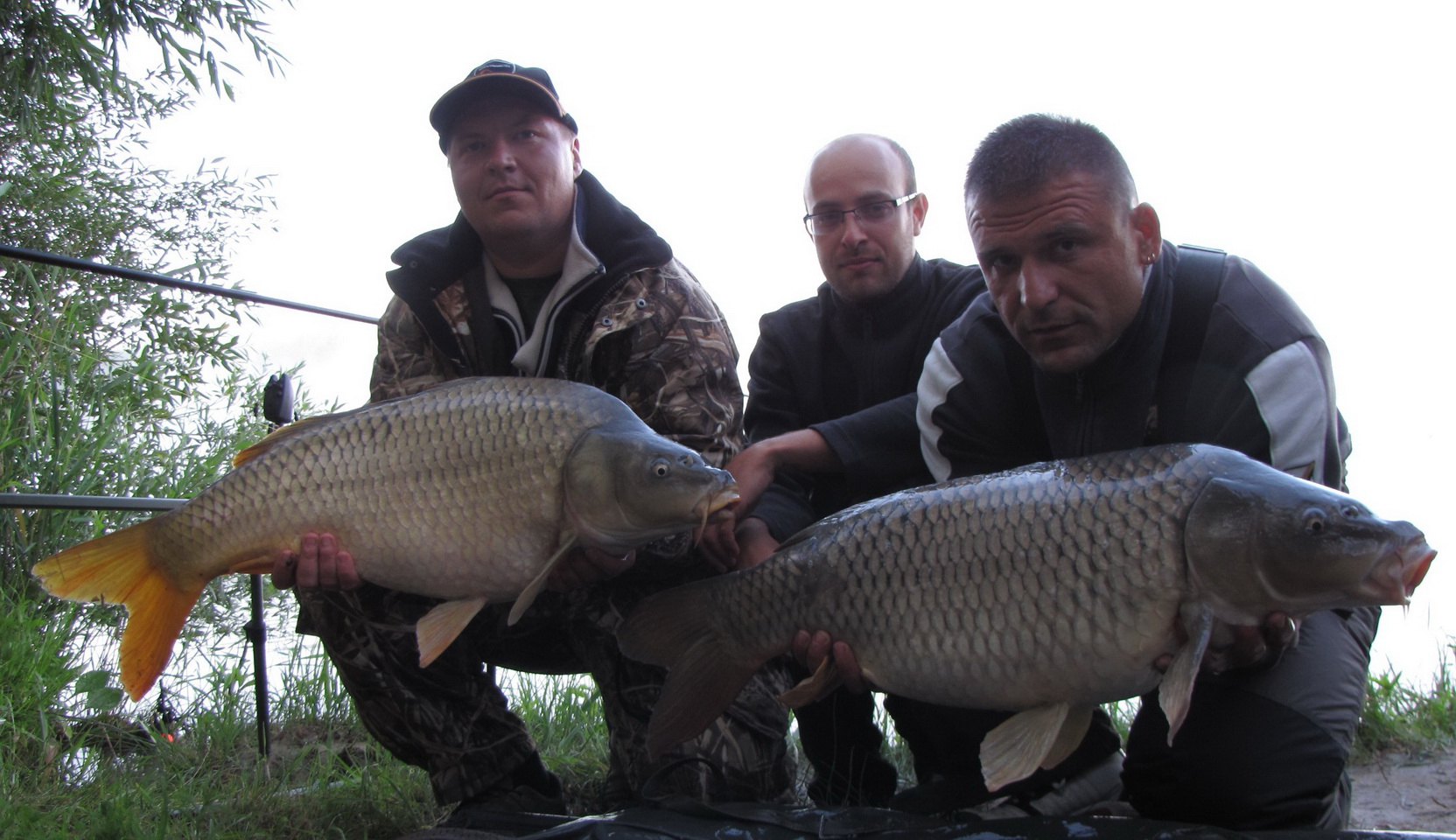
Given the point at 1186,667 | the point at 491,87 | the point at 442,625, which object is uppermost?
the point at 491,87

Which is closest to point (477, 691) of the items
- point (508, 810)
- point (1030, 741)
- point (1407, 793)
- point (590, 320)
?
point (508, 810)

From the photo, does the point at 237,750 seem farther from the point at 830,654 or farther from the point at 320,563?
the point at 830,654

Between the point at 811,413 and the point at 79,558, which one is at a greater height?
the point at 811,413

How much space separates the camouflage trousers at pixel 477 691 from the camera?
1874 mm

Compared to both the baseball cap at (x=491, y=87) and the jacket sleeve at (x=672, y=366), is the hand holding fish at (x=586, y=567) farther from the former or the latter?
the baseball cap at (x=491, y=87)

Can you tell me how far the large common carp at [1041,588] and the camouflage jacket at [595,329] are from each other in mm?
457

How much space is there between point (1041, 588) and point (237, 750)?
5.24 feet

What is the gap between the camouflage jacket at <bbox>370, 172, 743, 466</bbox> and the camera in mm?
1924

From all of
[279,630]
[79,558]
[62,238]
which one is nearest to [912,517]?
[79,558]

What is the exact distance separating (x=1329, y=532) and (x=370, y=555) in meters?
1.17

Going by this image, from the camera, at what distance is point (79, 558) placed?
1.63m

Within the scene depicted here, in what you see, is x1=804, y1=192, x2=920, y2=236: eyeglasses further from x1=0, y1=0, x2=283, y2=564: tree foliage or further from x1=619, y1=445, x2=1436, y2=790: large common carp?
x1=0, y1=0, x2=283, y2=564: tree foliage

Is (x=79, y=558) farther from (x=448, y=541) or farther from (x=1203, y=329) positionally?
(x=1203, y=329)

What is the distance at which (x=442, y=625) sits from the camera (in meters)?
1.62
